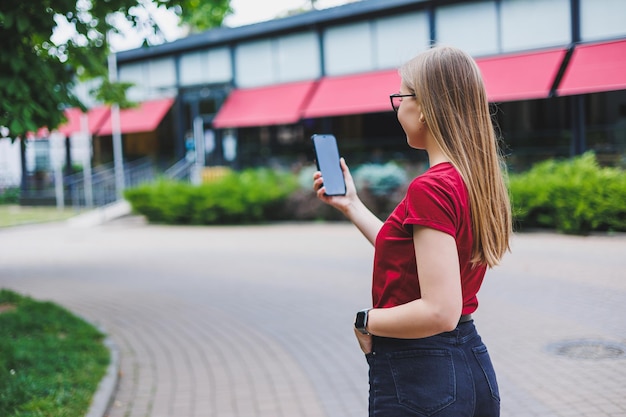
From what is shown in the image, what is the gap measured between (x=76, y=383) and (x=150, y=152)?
29010mm

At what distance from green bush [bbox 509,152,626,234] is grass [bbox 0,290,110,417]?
921cm

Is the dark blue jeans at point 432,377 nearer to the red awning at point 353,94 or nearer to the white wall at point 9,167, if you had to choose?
the red awning at point 353,94

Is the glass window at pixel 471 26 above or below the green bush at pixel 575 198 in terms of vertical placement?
above

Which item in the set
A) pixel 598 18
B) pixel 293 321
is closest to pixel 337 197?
pixel 293 321

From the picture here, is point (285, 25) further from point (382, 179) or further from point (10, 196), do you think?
point (10, 196)

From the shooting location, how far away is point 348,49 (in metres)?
24.2

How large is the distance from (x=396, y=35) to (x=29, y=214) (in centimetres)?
1651

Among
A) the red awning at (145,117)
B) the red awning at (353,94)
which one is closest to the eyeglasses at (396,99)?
the red awning at (353,94)

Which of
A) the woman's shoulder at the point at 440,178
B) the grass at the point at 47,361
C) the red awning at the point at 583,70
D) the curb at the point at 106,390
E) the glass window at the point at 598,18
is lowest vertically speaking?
the curb at the point at 106,390

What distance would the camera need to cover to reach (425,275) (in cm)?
175

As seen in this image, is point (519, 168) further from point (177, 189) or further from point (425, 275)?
point (425, 275)

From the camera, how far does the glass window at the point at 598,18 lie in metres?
16.3

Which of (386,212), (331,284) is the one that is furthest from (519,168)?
(331,284)

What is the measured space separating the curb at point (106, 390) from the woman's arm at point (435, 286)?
3487mm
